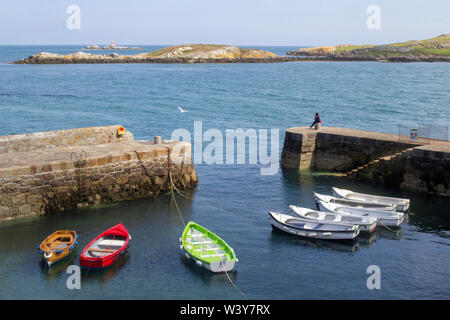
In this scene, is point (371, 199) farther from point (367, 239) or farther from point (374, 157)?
point (374, 157)

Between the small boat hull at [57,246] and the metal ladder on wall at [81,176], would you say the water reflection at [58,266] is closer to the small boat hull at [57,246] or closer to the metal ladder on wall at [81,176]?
the small boat hull at [57,246]

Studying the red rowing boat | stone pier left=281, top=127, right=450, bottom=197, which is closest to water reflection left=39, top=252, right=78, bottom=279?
the red rowing boat

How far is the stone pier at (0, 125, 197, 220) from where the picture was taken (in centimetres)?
2336

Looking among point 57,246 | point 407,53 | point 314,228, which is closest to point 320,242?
point 314,228

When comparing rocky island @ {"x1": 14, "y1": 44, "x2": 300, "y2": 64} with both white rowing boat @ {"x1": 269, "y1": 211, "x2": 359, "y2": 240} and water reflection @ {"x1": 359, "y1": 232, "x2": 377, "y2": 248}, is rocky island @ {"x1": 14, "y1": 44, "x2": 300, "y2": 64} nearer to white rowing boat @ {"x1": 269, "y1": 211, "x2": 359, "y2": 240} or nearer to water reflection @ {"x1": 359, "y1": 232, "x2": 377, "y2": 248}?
white rowing boat @ {"x1": 269, "y1": 211, "x2": 359, "y2": 240}

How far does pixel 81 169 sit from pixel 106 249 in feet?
21.0

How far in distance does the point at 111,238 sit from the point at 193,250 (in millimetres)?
3741

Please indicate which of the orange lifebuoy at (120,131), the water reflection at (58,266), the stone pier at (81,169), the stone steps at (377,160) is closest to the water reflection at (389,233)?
the stone steps at (377,160)

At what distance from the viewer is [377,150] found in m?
31.4

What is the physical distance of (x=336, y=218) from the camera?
79.1 feet

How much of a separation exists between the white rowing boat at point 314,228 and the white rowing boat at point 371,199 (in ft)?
15.0

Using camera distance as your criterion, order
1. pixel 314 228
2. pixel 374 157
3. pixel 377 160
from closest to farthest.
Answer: pixel 314 228 < pixel 377 160 < pixel 374 157
